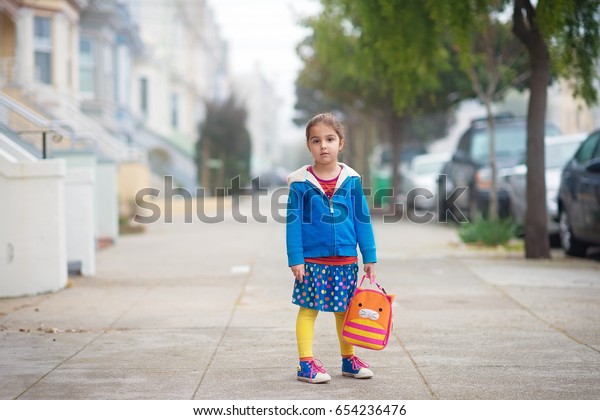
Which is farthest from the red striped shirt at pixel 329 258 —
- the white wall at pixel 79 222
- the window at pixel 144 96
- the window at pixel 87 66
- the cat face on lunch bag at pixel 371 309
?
the window at pixel 144 96

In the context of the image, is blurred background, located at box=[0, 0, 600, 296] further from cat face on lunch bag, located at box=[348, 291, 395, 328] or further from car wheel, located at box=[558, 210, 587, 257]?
cat face on lunch bag, located at box=[348, 291, 395, 328]

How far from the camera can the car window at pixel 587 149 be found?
1316 cm

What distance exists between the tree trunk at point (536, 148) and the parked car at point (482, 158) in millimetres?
4952

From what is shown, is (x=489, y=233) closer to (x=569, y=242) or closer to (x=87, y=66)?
(x=569, y=242)

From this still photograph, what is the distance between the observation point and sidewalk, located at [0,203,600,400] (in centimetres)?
557

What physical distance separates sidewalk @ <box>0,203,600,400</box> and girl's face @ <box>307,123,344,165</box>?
1.24 m

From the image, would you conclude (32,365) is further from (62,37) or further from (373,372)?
(62,37)

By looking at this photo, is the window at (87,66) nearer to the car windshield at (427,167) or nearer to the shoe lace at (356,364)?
the car windshield at (427,167)

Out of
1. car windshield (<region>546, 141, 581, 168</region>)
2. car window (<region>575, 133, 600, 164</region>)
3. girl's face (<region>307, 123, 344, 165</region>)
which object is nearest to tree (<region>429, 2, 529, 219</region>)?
car windshield (<region>546, 141, 581, 168</region>)

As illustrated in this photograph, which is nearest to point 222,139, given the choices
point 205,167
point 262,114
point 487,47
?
point 205,167

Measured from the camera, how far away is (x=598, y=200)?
12.4 meters

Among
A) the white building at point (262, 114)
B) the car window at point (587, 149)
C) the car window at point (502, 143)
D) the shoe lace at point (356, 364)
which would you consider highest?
the white building at point (262, 114)
